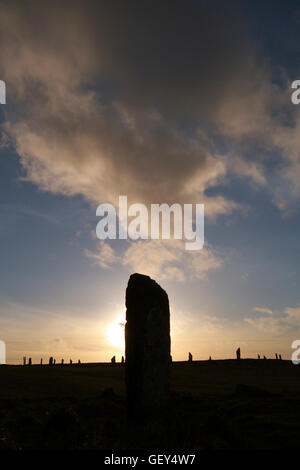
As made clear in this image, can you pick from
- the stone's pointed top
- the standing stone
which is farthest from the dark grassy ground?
the stone's pointed top

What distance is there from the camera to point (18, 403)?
1582 centimetres

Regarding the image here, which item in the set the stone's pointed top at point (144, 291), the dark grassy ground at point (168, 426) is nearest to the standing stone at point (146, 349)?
the stone's pointed top at point (144, 291)

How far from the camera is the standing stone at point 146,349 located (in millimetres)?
12477

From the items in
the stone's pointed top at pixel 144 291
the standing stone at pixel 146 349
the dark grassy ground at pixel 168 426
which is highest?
the stone's pointed top at pixel 144 291

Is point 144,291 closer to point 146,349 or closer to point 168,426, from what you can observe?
point 146,349

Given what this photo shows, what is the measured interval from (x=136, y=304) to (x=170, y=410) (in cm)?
354

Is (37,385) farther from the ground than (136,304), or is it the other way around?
(136,304)

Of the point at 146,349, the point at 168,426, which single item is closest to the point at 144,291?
the point at 146,349

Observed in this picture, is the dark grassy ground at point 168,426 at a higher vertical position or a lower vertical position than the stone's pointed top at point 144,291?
lower

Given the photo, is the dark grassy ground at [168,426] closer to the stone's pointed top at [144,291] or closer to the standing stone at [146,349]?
the standing stone at [146,349]

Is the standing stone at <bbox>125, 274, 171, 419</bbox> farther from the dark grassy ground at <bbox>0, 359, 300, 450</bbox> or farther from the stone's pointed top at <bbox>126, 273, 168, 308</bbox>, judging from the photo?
the dark grassy ground at <bbox>0, 359, 300, 450</bbox>

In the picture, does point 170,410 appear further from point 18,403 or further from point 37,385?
point 37,385

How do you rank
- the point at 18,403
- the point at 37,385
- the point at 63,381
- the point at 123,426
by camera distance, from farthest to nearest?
the point at 63,381
the point at 37,385
the point at 18,403
the point at 123,426
